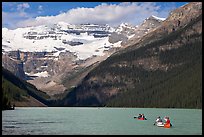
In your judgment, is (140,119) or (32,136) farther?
(140,119)

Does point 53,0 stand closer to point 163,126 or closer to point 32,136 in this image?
point 32,136

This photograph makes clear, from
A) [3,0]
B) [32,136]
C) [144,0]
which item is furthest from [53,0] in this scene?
[32,136]

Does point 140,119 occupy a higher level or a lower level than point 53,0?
lower

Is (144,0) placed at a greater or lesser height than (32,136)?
greater

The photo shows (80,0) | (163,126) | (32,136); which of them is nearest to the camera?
(80,0)

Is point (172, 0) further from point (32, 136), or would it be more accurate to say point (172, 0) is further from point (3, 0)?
point (32, 136)

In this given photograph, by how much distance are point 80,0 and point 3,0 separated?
24.4 feet

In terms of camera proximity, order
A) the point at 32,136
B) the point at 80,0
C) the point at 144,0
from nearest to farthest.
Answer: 1. the point at 80,0
2. the point at 144,0
3. the point at 32,136

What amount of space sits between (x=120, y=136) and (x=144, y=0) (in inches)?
1334

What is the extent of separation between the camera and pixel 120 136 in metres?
71.5

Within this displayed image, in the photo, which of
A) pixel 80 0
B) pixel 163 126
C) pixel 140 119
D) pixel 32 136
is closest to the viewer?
pixel 80 0

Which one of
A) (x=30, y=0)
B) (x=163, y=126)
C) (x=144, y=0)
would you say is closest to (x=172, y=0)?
(x=144, y=0)

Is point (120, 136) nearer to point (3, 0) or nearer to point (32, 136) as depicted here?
point (32, 136)

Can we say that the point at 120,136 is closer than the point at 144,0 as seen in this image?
No
